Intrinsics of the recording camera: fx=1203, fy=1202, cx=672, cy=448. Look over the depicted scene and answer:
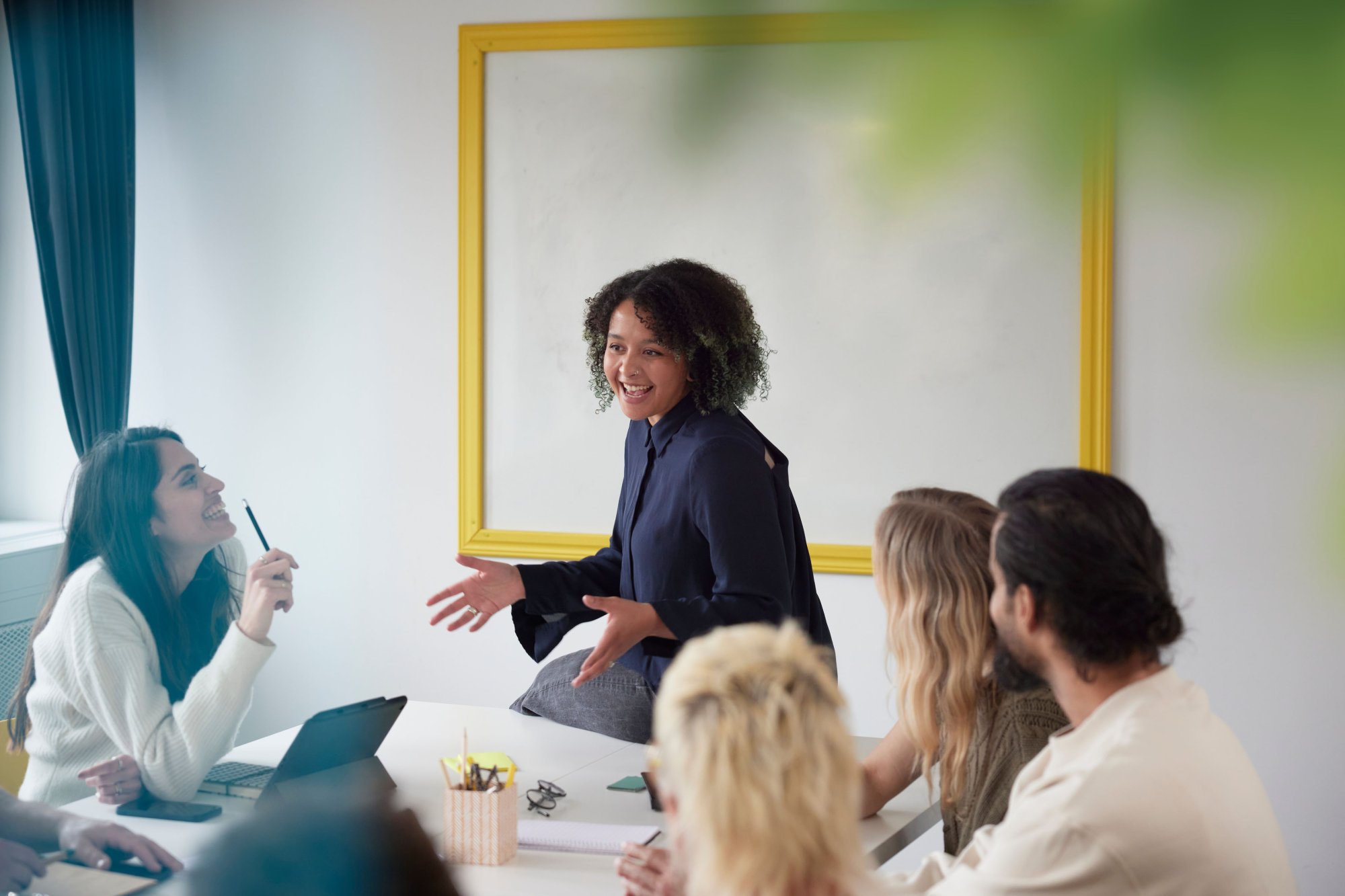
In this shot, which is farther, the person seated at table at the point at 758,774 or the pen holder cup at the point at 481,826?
the pen holder cup at the point at 481,826

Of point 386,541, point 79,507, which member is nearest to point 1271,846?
point 79,507

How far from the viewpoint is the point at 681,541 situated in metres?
2.21

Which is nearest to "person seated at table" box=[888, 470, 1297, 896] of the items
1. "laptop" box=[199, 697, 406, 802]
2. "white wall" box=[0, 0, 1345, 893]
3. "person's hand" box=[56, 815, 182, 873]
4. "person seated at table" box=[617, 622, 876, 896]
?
"person seated at table" box=[617, 622, 876, 896]

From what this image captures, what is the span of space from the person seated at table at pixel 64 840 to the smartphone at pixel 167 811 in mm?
113

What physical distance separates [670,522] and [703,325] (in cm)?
39

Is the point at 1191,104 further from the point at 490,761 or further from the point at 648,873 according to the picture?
the point at 490,761

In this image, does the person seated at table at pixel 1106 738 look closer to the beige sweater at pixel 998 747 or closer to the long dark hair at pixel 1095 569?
the long dark hair at pixel 1095 569

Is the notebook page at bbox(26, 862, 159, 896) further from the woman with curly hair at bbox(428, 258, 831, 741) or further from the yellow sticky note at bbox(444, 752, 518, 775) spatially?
the woman with curly hair at bbox(428, 258, 831, 741)

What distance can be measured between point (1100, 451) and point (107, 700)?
2552mm

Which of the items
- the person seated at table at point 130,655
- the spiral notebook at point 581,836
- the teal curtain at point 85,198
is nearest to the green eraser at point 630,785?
the spiral notebook at point 581,836

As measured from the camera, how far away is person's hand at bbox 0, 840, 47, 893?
148cm

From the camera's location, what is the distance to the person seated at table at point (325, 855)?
2.48 feet

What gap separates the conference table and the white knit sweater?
8cm

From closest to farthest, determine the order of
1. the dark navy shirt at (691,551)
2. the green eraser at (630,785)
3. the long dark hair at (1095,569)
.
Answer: the long dark hair at (1095,569), the green eraser at (630,785), the dark navy shirt at (691,551)
